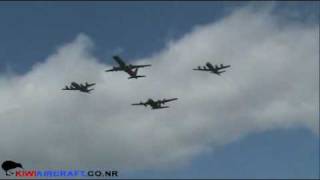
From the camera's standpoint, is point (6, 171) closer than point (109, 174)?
No

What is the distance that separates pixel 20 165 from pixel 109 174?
32.2m

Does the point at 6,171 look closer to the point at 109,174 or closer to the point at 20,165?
the point at 20,165

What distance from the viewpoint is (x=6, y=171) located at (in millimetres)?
198500

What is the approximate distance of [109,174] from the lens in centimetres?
18325

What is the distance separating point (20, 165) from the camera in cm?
19675

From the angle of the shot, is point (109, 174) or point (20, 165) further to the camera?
point (20, 165)

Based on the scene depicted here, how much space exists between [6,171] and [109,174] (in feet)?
123

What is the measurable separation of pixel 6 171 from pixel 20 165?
5.59 meters

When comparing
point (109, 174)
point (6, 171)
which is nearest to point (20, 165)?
point (6, 171)
